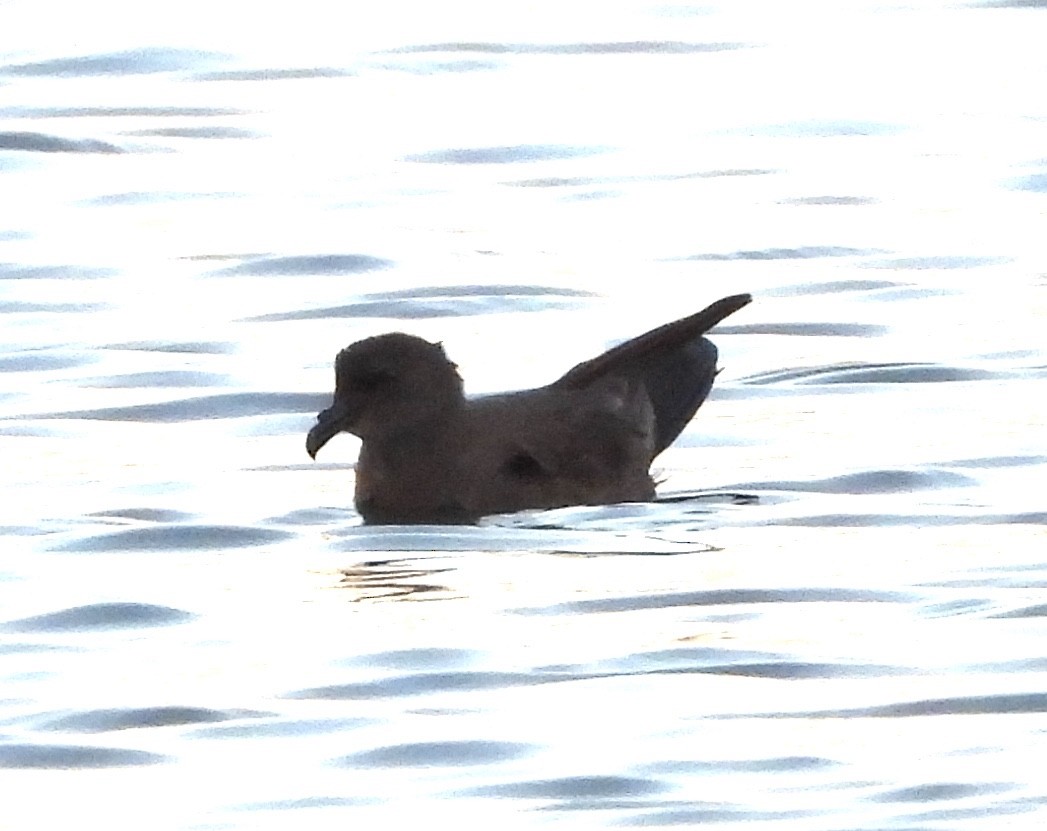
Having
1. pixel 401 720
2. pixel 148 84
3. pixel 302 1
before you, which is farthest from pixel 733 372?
pixel 302 1

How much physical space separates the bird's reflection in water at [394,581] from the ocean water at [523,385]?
3 cm

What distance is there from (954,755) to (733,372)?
4.94 meters

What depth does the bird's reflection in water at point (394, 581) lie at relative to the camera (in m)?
10.1

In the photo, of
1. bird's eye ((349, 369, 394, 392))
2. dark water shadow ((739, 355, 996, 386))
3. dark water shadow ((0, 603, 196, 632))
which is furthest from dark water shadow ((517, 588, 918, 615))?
dark water shadow ((739, 355, 996, 386))

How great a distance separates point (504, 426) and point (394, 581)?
4.76 feet

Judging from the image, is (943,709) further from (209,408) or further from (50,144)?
(50,144)

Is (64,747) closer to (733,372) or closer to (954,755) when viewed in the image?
(954,755)

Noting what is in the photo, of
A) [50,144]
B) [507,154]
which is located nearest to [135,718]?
[507,154]

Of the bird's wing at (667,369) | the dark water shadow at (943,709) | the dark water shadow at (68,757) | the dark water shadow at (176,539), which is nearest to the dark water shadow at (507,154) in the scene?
the bird's wing at (667,369)

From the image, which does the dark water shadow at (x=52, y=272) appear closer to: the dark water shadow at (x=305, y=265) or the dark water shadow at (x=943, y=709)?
the dark water shadow at (x=305, y=265)

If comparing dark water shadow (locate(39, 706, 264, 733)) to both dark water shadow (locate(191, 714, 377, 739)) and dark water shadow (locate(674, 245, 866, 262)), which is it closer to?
dark water shadow (locate(191, 714, 377, 739))

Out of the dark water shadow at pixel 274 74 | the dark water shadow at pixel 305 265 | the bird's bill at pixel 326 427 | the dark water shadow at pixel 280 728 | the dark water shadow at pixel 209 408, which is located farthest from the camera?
the dark water shadow at pixel 274 74

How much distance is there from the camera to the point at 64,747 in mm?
8516

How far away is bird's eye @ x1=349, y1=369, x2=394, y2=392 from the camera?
11789 millimetres
